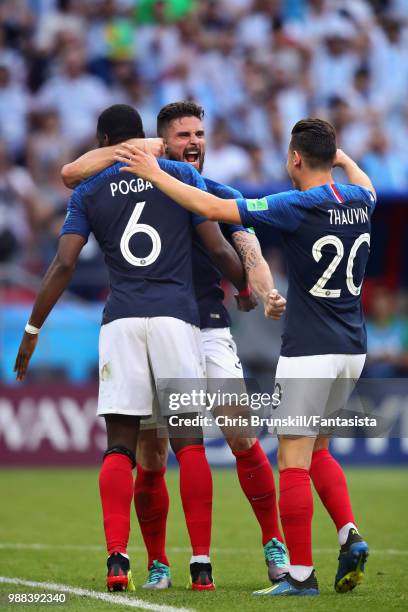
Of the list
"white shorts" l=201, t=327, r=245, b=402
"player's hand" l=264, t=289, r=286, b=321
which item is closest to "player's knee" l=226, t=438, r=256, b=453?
"white shorts" l=201, t=327, r=245, b=402

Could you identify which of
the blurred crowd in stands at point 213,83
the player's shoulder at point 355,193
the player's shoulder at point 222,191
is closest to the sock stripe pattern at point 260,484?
the player's shoulder at point 222,191

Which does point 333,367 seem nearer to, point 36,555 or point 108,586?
point 108,586

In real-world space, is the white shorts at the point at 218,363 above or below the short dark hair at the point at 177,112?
below

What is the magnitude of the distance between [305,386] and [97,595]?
142 cm

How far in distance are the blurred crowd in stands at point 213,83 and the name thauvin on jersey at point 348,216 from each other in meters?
8.55

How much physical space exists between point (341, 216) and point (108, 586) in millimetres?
2113

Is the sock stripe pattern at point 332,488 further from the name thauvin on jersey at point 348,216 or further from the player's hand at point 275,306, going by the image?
the name thauvin on jersey at point 348,216

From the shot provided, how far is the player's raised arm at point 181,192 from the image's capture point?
5.79 m

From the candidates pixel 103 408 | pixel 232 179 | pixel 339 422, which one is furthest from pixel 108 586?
pixel 232 179

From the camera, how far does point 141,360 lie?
6102 mm

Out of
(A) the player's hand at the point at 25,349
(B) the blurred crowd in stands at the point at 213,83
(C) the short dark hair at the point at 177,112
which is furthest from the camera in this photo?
(B) the blurred crowd in stands at the point at 213,83

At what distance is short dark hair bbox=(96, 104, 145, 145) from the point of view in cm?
627

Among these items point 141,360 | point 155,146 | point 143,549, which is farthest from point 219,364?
point 143,549

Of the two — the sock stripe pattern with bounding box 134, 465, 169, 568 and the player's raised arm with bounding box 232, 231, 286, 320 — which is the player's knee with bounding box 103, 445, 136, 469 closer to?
the sock stripe pattern with bounding box 134, 465, 169, 568
